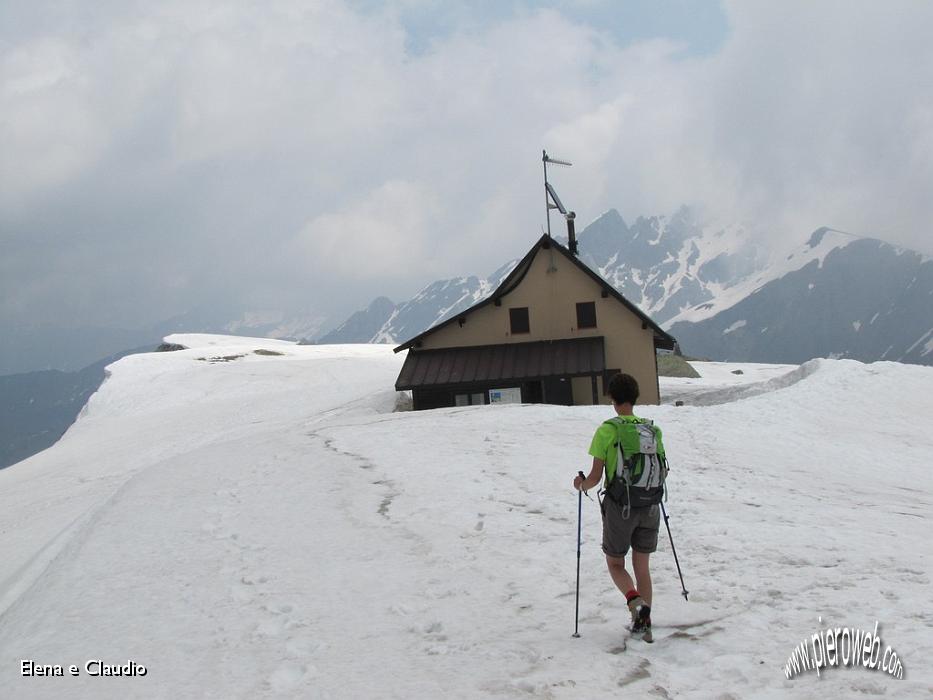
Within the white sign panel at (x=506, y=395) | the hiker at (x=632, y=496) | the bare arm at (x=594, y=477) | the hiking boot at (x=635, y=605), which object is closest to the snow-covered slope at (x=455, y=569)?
the hiking boot at (x=635, y=605)

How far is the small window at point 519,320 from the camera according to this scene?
35.8 m

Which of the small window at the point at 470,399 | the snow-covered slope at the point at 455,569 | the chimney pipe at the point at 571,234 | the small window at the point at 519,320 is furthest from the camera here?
the chimney pipe at the point at 571,234

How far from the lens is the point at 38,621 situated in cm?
842

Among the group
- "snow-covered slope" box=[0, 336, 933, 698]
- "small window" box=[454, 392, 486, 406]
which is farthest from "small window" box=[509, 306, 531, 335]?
"snow-covered slope" box=[0, 336, 933, 698]

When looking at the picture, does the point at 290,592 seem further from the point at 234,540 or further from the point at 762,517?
the point at 762,517

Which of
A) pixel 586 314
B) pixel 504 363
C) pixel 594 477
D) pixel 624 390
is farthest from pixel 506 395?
pixel 594 477

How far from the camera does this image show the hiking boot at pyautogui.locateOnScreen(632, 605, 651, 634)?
6.78 m

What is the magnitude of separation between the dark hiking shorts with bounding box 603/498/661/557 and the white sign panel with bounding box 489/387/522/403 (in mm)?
26741

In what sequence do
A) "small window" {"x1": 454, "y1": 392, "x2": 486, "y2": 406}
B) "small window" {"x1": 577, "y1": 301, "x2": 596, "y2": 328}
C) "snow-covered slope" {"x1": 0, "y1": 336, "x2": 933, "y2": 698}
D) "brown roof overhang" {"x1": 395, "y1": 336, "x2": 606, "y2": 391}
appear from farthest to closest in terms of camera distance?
1. "small window" {"x1": 577, "y1": 301, "x2": 596, "y2": 328}
2. "small window" {"x1": 454, "y1": 392, "x2": 486, "y2": 406}
3. "brown roof overhang" {"x1": 395, "y1": 336, "x2": 606, "y2": 391}
4. "snow-covered slope" {"x1": 0, "y1": 336, "x2": 933, "y2": 698}

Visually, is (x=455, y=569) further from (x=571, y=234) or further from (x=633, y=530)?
(x=571, y=234)

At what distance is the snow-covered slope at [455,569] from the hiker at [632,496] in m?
0.49

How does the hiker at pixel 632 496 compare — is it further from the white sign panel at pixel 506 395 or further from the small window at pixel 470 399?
the small window at pixel 470 399

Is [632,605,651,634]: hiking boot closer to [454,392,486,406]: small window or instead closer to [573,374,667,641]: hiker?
[573,374,667,641]: hiker

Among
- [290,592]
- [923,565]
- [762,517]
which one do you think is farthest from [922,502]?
[290,592]
